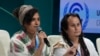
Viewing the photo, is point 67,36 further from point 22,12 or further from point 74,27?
point 22,12

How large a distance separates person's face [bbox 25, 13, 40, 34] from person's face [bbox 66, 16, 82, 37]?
26cm

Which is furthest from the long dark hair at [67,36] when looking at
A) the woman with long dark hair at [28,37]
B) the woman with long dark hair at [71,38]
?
the woman with long dark hair at [28,37]

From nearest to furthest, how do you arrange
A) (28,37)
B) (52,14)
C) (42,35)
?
(42,35) < (28,37) < (52,14)

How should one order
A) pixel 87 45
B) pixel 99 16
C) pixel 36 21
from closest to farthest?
pixel 36 21 < pixel 87 45 < pixel 99 16

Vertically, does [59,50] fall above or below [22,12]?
below

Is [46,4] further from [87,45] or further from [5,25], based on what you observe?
[87,45]

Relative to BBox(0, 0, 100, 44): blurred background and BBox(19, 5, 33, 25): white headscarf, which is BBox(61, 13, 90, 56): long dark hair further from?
BBox(0, 0, 100, 44): blurred background

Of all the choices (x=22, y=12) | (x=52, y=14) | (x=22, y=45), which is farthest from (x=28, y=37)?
(x=52, y=14)

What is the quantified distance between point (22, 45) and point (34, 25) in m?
0.22

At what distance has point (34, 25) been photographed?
8.58 ft

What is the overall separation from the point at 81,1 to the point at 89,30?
1.67ft

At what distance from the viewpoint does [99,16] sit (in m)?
5.31

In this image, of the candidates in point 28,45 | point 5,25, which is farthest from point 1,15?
point 28,45

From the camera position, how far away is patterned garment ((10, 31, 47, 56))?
270cm
